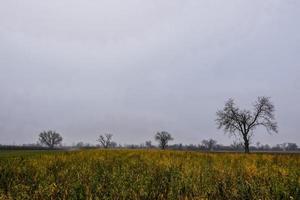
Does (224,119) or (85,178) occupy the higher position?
(224,119)

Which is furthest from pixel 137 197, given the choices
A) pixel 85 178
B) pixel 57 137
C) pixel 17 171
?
pixel 57 137

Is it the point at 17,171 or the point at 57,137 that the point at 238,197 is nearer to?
the point at 17,171

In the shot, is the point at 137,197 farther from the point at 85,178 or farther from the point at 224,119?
the point at 224,119

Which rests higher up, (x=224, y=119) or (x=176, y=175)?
(x=224, y=119)

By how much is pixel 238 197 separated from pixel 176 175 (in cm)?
262

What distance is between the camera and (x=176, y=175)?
28.0 ft

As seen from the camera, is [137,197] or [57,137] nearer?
[137,197]

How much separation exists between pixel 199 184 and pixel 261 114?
5062 cm

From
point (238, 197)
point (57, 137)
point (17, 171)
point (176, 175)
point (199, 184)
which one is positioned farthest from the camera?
point (57, 137)

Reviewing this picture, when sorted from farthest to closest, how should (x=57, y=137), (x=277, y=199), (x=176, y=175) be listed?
(x=57, y=137)
(x=176, y=175)
(x=277, y=199)

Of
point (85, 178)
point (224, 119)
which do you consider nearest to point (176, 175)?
point (85, 178)

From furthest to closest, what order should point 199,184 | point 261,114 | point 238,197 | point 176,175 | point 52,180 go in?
1. point 261,114
2. point 176,175
3. point 52,180
4. point 199,184
5. point 238,197

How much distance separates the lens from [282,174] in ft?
28.2

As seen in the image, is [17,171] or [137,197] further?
[17,171]
